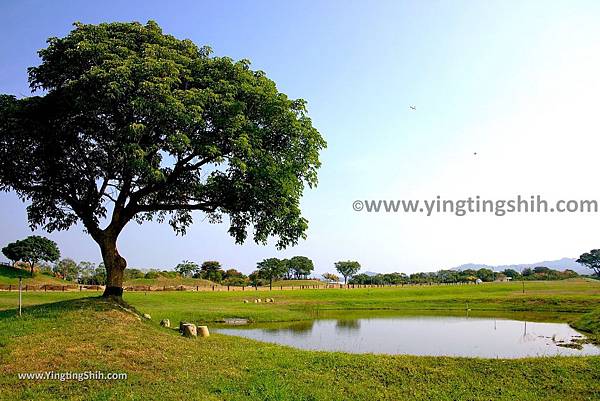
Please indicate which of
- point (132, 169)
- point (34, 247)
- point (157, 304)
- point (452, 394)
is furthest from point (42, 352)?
point (34, 247)

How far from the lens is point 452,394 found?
1299cm

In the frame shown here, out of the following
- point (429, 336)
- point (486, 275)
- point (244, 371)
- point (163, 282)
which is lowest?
point (486, 275)

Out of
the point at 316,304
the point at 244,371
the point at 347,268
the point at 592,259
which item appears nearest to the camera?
the point at 244,371

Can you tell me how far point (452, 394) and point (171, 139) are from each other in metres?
14.3

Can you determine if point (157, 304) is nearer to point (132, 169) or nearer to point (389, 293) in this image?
A: point (132, 169)

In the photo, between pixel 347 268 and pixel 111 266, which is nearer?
pixel 111 266

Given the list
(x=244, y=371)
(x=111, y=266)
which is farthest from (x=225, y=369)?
(x=111, y=266)

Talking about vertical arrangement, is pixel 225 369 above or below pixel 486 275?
above

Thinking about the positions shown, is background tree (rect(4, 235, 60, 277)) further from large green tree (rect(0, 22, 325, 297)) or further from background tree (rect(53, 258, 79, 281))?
large green tree (rect(0, 22, 325, 297))

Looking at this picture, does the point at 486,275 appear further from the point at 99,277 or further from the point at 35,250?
the point at 35,250

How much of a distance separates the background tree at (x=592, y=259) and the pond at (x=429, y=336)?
156142mm

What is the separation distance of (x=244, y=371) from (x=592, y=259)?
623 ft

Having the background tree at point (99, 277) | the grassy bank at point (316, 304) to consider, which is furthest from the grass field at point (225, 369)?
the background tree at point (99, 277)

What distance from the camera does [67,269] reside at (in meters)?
105
